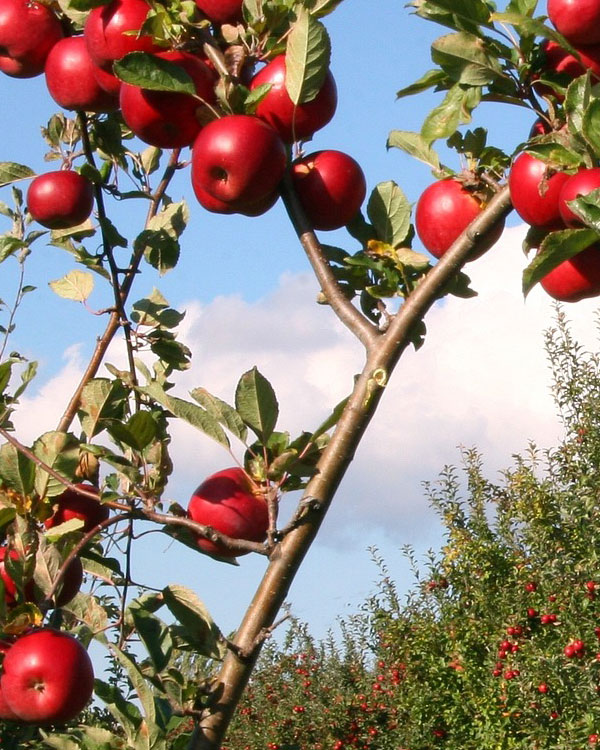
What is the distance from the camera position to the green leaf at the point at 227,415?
107cm

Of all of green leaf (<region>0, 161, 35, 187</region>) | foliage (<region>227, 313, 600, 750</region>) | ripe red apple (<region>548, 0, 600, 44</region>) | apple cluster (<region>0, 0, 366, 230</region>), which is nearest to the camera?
ripe red apple (<region>548, 0, 600, 44</region>)

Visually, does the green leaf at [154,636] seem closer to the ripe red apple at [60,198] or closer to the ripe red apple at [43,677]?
the ripe red apple at [43,677]

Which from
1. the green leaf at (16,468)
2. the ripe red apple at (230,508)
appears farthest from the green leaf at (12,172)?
the ripe red apple at (230,508)

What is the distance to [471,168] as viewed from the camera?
41.9 inches

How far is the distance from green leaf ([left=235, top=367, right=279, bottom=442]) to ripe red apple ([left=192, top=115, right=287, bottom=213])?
0.62ft

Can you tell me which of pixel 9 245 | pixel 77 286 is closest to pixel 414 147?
pixel 77 286

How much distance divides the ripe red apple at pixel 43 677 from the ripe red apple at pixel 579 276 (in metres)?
0.68

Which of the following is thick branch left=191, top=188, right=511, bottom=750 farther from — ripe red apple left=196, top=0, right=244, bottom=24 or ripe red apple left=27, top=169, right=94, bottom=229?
ripe red apple left=27, top=169, right=94, bottom=229

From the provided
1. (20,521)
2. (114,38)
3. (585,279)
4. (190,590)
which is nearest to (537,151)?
(585,279)

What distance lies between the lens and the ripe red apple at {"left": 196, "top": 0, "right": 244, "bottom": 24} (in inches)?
43.8

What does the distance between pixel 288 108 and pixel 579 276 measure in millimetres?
Result: 369

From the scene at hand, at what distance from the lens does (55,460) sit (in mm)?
1254

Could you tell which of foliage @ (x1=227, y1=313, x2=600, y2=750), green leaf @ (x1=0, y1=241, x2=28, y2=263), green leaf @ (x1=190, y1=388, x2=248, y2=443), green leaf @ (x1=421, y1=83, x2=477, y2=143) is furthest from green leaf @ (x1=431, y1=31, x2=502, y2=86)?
foliage @ (x1=227, y1=313, x2=600, y2=750)

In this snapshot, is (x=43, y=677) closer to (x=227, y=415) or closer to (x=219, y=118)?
(x=227, y=415)
